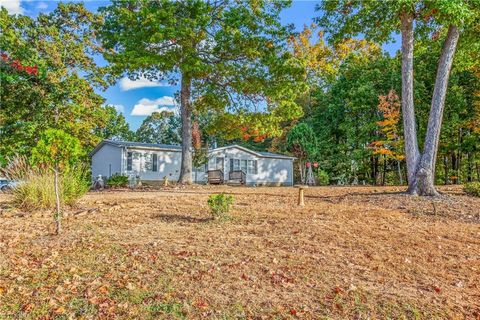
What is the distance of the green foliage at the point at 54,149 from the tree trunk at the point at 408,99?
8.30 m

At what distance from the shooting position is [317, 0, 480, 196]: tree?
8.68 m

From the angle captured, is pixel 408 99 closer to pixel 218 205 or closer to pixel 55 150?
pixel 218 205

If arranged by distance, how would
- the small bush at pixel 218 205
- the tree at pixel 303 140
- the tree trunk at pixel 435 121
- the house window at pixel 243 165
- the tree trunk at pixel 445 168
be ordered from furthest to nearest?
the house window at pixel 243 165
the tree trunk at pixel 445 168
the tree at pixel 303 140
the tree trunk at pixel 435 121
the small bush at pixel 218 205

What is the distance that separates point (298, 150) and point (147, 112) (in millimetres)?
20776

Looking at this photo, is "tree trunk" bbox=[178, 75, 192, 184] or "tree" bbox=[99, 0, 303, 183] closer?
"tree" bbox=[99, 0, 303, 183]

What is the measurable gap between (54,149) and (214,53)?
10923 mm

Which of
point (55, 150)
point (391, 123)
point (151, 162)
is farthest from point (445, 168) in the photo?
point (55, 150)

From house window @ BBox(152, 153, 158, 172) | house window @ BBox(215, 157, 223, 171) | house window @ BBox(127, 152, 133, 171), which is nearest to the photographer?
house window @ BBox(127, 152, 133, 171)

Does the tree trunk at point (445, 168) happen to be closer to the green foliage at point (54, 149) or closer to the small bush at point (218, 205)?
the small bush at point (218, 205)

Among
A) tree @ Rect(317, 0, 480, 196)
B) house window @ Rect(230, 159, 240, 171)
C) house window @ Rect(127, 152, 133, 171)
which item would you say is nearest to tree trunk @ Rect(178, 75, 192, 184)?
house window @ Rect(127, 152, 133, 171)

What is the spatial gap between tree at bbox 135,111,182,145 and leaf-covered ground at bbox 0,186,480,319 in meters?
31.5

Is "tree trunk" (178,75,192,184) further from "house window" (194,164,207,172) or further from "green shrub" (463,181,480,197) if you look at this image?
"green shrub" (463,181,480,197)

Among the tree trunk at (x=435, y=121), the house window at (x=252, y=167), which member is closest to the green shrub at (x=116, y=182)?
the house window at (x=252, y=167)

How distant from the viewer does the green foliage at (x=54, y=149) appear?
516 centimetres
